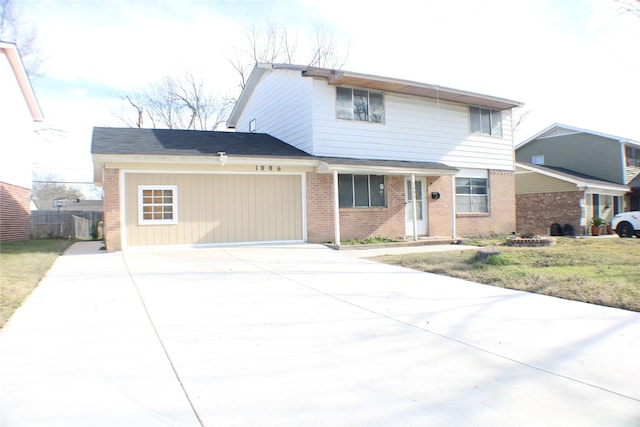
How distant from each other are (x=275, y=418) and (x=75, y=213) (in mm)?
23295

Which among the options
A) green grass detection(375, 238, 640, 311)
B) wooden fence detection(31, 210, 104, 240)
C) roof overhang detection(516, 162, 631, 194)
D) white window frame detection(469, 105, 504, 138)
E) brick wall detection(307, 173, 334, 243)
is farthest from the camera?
roof overhang detection(516, 162, 631, 194)

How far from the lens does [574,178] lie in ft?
69.1

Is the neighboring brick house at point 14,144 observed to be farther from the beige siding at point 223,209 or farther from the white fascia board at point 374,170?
the white fascia board at point 374,170

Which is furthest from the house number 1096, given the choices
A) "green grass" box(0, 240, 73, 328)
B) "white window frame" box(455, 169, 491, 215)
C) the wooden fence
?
the wooden fence

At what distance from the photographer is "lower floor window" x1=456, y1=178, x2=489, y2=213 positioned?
55.6ft

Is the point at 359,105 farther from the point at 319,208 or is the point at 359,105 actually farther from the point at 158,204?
the point at 158,204

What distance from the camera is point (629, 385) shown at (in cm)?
339

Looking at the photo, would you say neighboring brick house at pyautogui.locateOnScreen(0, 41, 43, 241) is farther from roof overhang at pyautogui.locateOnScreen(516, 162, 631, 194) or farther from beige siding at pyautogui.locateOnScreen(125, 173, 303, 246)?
roof overhang at pyautogui.locateOnScreen(516, 162, 631, 194)

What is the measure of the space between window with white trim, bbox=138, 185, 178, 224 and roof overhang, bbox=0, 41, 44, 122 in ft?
31.0

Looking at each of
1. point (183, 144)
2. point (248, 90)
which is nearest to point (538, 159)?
point (248, 90)

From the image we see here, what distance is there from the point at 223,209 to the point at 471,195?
981cm

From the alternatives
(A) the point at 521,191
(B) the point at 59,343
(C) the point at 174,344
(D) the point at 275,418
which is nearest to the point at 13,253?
(B) the point at 59,343

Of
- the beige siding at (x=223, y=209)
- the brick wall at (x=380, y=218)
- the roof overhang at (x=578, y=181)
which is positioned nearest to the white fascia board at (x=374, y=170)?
the brick wall at (x=380, y=218)

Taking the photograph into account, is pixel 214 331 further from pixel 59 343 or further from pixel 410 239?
pixel 410 239
